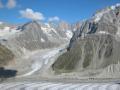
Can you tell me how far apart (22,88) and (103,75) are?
112m

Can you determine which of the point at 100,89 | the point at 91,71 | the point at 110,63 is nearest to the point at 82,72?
the point at 91,71

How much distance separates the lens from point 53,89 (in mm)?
71875

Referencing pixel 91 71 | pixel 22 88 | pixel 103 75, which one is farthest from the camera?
pixel 91 71

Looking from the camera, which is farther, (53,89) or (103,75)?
(103,75)

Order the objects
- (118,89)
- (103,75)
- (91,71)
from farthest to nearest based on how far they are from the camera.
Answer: (91,71) < (103,75) < (118,89)

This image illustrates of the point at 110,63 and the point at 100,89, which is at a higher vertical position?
the point at 110,63

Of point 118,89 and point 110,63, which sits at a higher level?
point 110,63

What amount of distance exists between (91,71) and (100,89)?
381 feet

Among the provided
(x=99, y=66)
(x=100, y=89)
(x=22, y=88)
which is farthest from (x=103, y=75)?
(x=22, y=88)

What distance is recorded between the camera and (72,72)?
19862 cm

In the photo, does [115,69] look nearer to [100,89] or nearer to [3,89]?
[100,89]

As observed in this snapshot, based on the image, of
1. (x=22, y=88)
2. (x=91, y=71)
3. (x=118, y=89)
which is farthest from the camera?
(x=91, y=71)

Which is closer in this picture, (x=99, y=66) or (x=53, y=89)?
(x=53, y=89)

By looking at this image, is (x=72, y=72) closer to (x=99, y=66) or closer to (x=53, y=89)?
(x=99, y=66)
